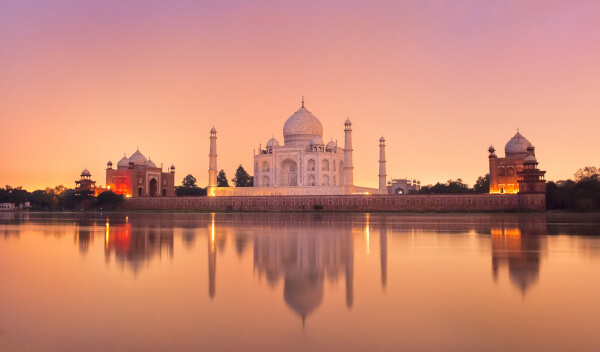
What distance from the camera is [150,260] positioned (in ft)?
29.2

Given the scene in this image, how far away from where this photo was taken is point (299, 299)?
225 inches

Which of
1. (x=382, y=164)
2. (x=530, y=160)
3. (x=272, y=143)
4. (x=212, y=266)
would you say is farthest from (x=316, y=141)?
(x=212, y=266)

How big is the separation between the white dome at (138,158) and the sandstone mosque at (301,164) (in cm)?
910

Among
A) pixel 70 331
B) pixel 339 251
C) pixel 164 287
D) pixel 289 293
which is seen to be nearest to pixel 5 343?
pixel 70 331

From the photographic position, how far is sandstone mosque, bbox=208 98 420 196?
123 feet

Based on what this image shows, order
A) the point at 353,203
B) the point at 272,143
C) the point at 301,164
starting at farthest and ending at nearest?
1. the point at 272,143
2. the point at 301,164
3. the point at 353,203

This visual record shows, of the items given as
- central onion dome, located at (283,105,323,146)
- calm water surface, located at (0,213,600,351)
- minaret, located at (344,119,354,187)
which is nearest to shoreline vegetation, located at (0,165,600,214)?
minaret, located at (344,119,354,187)

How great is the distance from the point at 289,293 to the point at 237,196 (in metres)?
31.6

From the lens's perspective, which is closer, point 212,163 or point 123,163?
point 212,163

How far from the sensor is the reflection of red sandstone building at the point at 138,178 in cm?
4266

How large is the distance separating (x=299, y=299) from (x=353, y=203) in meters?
29.1

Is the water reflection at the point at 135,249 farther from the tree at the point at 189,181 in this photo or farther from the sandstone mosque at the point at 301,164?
the tree at the point at 189,181

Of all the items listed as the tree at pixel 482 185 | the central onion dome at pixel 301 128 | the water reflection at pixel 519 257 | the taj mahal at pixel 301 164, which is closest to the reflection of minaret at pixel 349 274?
the water reflection at pixel 519 257

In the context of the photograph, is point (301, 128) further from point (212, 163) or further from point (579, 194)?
point (579, 194)
